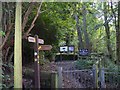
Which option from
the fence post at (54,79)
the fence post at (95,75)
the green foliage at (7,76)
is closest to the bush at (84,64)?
the fence post at (95,75)

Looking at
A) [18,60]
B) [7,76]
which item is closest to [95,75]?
[7,76]

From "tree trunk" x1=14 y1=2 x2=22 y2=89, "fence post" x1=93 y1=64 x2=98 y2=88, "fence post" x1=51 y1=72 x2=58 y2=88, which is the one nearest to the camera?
"tree trunk" x1=14 y1=2 x2=22 y2=89

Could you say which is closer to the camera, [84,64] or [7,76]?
[7,76]

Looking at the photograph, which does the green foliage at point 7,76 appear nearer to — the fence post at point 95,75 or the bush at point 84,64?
the fence post at point 95,75

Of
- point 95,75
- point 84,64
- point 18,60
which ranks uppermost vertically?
point 18,60

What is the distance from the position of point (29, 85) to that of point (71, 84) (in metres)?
1.27

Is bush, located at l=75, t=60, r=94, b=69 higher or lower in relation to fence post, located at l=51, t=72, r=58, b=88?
higher

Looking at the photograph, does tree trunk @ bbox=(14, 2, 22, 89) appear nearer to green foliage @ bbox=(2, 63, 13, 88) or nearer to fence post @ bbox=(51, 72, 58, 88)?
green foliage @ bbox=(2, 63, 13, 88)

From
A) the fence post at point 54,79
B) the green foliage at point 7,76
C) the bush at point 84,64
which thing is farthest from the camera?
the bush at point 84,64

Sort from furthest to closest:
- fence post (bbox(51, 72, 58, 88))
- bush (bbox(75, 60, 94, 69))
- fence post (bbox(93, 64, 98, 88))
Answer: bush (bbox(75, 60, 94, 69)) < fence post (bbox(93, 64, 98, 88)) < fence post (bbox(51, 72, 58, 88))

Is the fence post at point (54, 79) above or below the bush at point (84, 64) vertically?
below

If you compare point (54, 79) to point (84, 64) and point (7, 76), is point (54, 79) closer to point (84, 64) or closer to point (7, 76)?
point (7, 76)

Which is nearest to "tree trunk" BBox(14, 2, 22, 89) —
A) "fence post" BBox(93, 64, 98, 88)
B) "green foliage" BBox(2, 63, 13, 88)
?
"green foliage" BBox(2, 63, 13, 88)

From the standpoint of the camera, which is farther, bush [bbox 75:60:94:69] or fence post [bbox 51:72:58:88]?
bush [bbox 75:60:94:69]
